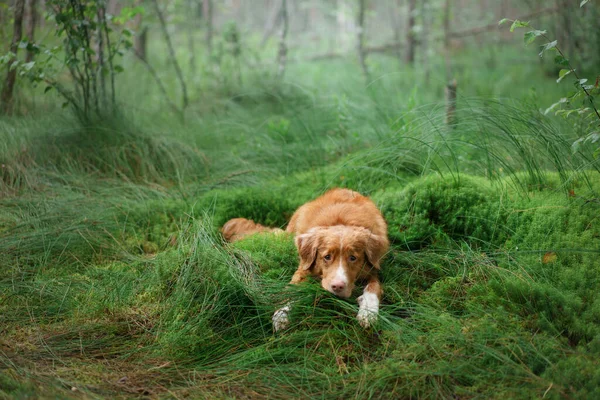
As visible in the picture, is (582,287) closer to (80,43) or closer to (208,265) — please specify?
(208,265)

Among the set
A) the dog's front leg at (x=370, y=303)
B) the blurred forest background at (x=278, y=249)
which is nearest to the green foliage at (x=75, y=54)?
the blurred forest background at (x=278, y=249)

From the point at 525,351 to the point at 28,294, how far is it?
3.45 metres

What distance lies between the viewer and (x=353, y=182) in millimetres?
5180

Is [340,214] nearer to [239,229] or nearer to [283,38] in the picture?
[239,229]

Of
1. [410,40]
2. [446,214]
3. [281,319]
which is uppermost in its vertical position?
[410,40]

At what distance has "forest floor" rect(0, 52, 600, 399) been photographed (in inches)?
113

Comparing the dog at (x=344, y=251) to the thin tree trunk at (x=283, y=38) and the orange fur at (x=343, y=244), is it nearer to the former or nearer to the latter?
the orange fur at (x=343, y=244)

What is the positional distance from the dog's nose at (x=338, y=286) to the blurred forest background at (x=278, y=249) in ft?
0.50

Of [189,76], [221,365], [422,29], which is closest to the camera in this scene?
[221,365]

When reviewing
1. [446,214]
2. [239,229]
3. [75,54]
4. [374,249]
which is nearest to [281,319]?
[374,249]

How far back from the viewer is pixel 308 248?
3.66 meters

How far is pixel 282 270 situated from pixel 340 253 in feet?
2.07

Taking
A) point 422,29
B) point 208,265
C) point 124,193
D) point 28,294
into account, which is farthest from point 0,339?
point 422,29

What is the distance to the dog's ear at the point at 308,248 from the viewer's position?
11.9 ft
